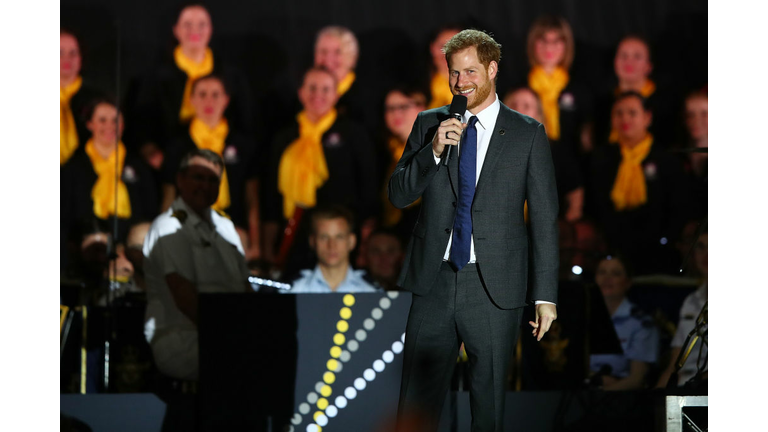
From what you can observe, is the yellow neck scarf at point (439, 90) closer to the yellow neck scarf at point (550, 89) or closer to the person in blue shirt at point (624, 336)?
the yellow neck scarf at point (550, 89)

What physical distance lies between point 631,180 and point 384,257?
71.3 inches

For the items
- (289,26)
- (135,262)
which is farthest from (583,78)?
(135,262)

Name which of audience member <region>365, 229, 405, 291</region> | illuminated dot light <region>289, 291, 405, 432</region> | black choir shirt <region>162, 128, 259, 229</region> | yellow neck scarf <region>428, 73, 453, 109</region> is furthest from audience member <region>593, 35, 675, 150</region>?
illuminated dot light <region>289, 291, 405, 432</region>

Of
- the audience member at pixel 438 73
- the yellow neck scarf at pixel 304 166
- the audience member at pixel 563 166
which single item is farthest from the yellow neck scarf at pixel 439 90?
the yellow neck scarf at pixel 304 166

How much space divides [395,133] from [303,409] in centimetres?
294

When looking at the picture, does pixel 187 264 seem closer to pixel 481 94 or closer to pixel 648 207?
pixel 481 94

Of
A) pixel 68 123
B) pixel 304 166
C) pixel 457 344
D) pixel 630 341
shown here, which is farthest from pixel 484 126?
pixel 68 123

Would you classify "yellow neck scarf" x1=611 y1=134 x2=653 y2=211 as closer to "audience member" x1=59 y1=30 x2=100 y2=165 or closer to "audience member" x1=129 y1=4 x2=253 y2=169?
"audience member" x1=129 y1=4 x2=253 y2=169

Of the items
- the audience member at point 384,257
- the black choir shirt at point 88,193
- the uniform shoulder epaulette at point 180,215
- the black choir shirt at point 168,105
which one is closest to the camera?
the uniform shoulder epaulette at point 180,215

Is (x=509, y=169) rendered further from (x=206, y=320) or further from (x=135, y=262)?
(x=135, y=262)

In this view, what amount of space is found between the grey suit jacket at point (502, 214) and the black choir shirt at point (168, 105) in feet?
12.4

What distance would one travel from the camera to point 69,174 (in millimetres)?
5871

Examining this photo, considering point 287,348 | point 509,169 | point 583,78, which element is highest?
point 583,78

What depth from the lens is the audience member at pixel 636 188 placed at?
584cm
